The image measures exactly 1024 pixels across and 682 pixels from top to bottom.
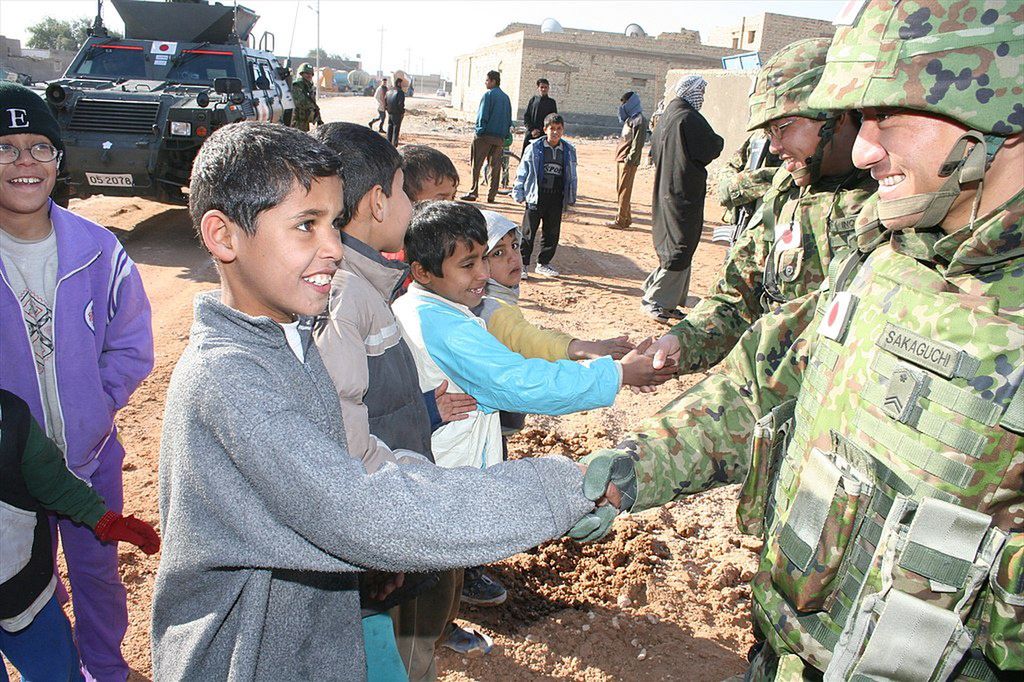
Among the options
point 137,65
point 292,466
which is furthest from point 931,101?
point 137,65

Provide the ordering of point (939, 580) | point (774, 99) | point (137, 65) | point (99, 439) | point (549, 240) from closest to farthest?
point (939, 580), point (99, 439), point (774, 99), point (549, 240), point (137, 65)

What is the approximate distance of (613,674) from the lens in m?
2.93

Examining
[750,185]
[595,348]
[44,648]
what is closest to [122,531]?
[44,648]

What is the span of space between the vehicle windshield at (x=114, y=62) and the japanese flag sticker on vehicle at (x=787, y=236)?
32.0 ft

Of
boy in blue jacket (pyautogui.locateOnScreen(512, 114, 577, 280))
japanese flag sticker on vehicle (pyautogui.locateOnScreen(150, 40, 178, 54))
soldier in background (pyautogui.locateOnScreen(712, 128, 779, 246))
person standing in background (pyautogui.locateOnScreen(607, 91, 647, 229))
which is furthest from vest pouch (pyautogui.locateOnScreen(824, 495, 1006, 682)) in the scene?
japanese flag sticker on vehicle (pyautogui.locateOnScreen(150, 40, 178, 54))

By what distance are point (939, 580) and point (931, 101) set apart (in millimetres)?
973

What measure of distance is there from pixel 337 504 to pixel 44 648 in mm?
1647

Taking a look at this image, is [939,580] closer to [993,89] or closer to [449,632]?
[993,89]

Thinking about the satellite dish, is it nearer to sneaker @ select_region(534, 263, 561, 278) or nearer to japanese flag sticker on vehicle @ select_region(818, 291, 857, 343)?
sneaker @ select_region(534, 263, 561, 278)

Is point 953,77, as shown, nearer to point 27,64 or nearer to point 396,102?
point 396,102

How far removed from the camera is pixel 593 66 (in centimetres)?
3312

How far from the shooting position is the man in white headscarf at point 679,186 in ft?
22.3

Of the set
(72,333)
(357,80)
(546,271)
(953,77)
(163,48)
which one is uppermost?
(953,77)

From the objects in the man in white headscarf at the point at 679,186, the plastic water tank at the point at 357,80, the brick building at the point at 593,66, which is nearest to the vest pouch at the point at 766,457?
the man in white headscarf at the point at 679,186
